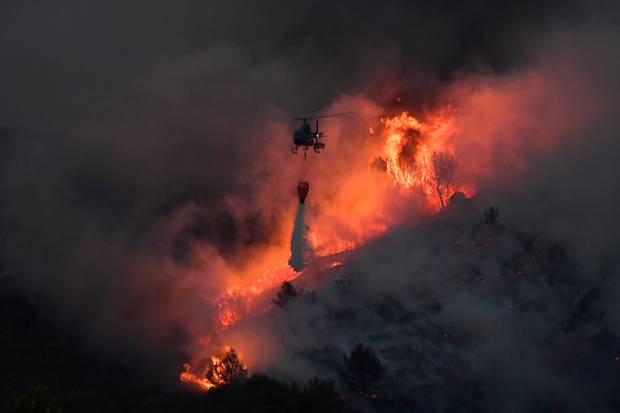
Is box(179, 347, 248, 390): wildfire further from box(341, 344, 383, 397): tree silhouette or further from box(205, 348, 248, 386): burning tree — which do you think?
box(341, 344, 383, 397): tree silhouette

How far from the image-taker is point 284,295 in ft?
504

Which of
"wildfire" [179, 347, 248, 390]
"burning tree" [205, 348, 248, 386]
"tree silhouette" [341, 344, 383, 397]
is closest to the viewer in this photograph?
"tree silhouette" [341, 344, 383, 397]

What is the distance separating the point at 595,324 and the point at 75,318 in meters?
135

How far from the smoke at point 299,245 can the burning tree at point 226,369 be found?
2829 cm

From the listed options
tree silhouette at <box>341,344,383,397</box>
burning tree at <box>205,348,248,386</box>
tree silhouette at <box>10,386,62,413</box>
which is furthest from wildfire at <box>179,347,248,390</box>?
tree silhouette at <box>10,386,62,413</box>

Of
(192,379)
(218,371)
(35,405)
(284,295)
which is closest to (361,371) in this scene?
(284,295)

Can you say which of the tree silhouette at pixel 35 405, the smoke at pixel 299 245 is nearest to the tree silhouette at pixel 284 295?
the smoke at pixel 299 245

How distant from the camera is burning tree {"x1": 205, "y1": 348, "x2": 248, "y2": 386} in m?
136

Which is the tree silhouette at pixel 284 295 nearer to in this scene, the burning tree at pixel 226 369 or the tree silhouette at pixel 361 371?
the burning tree at pixel 226 369

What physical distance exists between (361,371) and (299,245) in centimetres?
3692

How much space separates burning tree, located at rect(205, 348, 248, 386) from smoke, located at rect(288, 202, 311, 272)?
28291 mm

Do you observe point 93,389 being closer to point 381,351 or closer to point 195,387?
point 195,387

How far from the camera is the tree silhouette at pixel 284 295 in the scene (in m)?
153

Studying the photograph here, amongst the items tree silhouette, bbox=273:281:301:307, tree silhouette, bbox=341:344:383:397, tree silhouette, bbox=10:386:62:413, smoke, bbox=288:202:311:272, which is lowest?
tree silhouette, bbox=10:386:62:413
